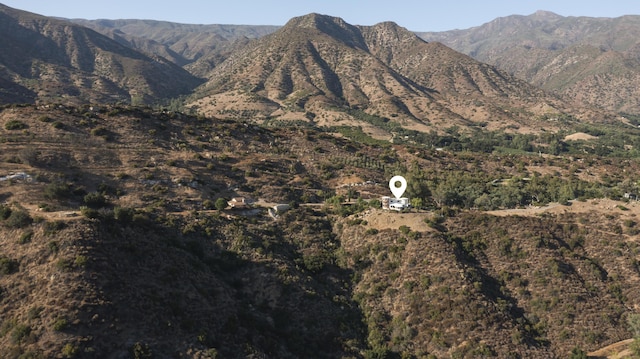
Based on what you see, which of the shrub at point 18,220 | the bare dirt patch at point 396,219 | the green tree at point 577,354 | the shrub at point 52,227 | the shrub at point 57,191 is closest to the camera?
the shrub at point 52,227

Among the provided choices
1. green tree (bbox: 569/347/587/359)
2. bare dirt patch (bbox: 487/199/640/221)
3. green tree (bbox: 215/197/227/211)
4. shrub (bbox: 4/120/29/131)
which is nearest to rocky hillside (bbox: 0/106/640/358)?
bare dirt patch (bbox: 487/199/640/221)

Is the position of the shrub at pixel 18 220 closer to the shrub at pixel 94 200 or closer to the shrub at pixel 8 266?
the shrub at pixel 8 266

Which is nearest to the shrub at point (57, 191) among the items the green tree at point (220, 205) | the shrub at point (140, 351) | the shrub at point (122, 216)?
the shrub at point (122, 216)

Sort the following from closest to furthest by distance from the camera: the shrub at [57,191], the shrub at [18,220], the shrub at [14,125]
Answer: the shrub at [18,220], the shrub at [57,191], the shrub at [14,125]

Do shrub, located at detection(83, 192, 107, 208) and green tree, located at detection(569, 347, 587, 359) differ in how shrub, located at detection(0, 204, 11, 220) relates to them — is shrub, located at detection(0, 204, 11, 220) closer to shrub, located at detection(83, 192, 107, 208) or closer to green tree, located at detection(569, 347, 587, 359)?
shrub, located at detection(83, 192, 107, 208)

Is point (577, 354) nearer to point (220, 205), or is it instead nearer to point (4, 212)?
point (220, 205)

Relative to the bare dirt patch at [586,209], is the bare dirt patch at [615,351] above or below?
below

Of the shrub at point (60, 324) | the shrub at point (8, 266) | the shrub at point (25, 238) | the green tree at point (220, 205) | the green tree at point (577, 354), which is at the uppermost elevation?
the shrub at point (25, 238)

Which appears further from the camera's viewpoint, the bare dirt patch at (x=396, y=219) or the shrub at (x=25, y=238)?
the bare dirt patch at (x=396, y=219)

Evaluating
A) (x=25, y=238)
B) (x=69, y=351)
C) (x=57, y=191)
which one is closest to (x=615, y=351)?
(x=69, y=351)

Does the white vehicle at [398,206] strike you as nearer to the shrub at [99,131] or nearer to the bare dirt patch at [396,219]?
the bare dirt patch at [396,219]
